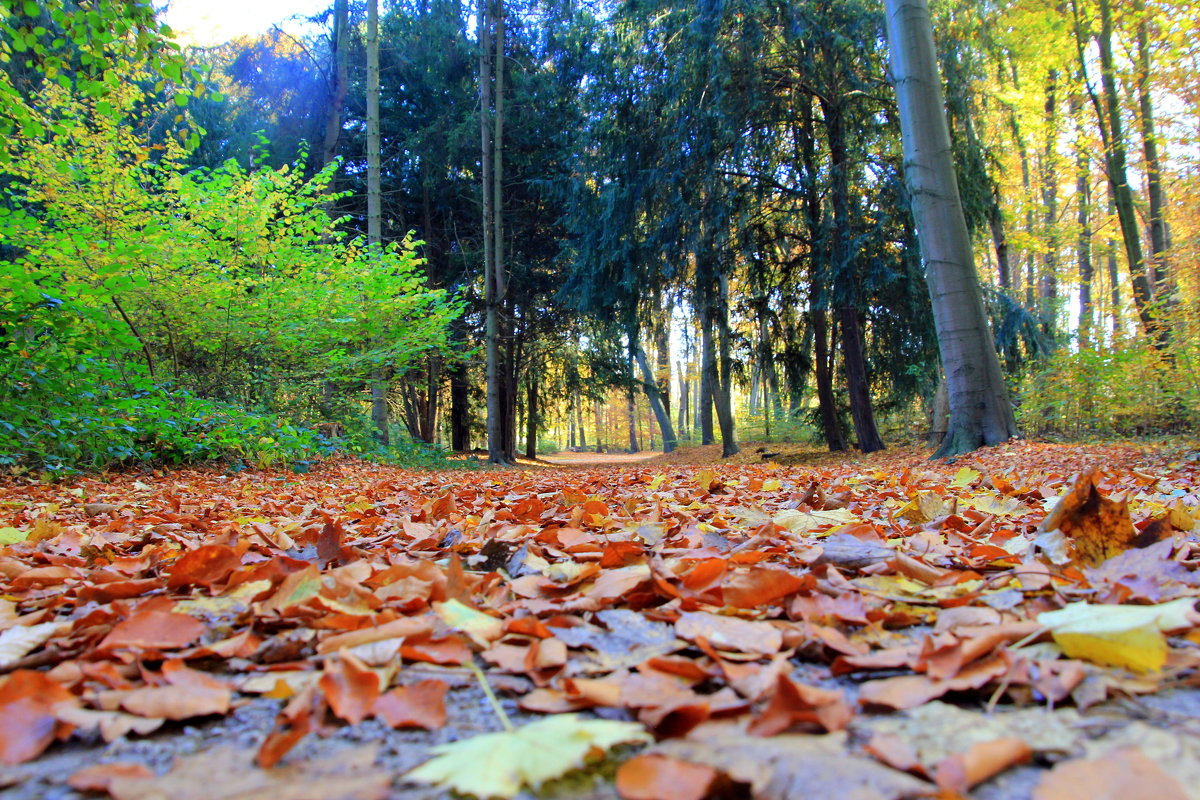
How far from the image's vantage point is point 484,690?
2.75 ft

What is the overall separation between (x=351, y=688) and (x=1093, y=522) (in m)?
1.41

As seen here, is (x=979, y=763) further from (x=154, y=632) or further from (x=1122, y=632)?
(x=154, y=632)

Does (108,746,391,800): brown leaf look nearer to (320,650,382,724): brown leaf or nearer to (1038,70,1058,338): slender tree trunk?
(320,650,382,724): brown leaf

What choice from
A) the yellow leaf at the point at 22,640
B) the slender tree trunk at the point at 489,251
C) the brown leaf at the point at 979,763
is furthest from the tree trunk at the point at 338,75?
the brown leaf at the point at 979,763

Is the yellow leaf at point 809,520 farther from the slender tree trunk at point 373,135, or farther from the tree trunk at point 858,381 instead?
the slender tree trunk at point 373,135

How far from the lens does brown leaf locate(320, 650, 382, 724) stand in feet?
2.45

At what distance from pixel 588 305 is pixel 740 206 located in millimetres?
3335

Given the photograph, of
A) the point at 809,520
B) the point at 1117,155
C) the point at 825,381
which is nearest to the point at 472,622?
the point at 809,520

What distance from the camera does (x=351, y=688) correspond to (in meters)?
0.78

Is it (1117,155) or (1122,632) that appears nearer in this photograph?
(1122,632)

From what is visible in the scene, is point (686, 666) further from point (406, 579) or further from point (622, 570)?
point (406, 579)

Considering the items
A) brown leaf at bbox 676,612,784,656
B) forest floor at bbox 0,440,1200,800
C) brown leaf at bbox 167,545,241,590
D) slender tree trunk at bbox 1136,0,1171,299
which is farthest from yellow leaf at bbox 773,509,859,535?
slender tree trunk at bbox 1136,0,1171,299

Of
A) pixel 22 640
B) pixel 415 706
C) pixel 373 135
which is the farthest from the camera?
pixel 373 135

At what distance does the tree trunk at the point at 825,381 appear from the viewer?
10.3 metres
